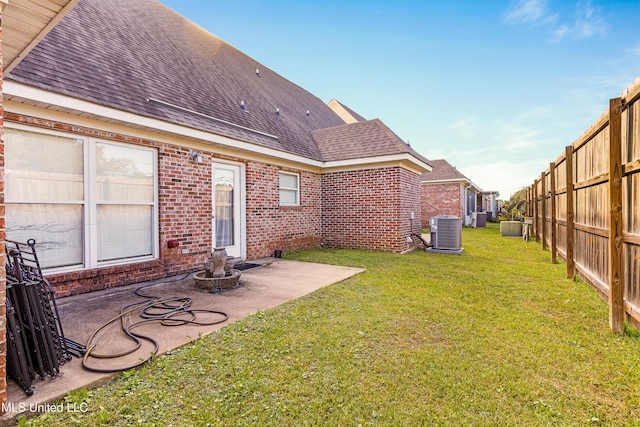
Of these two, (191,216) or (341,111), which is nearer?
(191,216)

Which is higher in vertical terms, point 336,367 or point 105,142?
point 105,142

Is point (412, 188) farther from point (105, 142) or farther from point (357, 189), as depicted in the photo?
point (105, 142)

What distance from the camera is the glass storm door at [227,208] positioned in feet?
22.3

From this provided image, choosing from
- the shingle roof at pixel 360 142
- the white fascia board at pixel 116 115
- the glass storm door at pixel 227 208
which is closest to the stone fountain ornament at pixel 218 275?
the glass storm door at pixel 227 208

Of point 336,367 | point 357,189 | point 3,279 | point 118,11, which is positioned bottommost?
point 336,367

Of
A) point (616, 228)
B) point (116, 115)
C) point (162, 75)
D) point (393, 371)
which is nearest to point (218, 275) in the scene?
point (116, 115)

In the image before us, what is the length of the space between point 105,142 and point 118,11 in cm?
548

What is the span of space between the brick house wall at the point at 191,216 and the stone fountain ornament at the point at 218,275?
46.5 inches

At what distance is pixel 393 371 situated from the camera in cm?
243

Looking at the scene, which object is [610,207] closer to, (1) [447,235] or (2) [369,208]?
(1) [447,235]

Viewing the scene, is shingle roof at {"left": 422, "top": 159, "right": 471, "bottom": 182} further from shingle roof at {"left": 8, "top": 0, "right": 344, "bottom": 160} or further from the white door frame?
the white door frame

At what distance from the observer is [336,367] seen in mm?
2473

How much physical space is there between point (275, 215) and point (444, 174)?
52.1 ft

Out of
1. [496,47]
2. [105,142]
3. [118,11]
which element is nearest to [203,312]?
[105,142]
